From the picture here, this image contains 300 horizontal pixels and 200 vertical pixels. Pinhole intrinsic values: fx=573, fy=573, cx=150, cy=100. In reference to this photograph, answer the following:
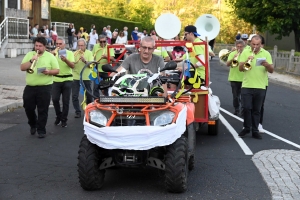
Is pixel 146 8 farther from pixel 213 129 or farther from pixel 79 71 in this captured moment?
pixel 213 129

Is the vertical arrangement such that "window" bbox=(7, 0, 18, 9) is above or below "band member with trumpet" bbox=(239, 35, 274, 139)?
above

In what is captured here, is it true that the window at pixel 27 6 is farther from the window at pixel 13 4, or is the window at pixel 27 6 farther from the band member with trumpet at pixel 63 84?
the band member with trumpet at pixel 63 84

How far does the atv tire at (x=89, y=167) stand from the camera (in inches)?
266

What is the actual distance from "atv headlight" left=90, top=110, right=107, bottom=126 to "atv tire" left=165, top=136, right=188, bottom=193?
0.83 metres

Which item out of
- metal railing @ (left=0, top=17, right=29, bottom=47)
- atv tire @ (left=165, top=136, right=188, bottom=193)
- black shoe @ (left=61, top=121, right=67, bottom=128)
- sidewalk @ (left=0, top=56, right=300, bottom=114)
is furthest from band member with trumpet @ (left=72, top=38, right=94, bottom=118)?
metal railing @ (left=0, top=17, right=29, bottom=47)

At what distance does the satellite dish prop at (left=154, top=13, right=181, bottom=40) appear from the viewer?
439 inches

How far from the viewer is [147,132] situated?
21.4 ft

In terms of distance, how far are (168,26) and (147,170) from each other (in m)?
4.11

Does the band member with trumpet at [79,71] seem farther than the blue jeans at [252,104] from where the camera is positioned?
Yes

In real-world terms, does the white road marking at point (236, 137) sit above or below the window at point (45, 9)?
below

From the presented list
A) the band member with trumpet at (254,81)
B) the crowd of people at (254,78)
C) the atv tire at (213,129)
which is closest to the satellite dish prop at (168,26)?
the crowd of people at (254,78)

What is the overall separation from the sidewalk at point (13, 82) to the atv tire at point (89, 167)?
23.3 ft

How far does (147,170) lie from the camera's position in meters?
7.93

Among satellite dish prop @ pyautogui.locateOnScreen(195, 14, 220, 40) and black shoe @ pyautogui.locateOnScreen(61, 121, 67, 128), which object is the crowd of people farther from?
black shoe @ pyautogui.locateOnScreen(61, 121, 67, 128)
